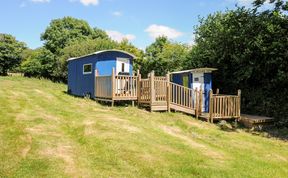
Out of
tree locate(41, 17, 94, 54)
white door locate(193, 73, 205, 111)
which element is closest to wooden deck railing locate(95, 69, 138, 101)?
white door locate(193, 73, 205, 111)

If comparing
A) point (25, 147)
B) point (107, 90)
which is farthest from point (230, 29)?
point (25, 147)

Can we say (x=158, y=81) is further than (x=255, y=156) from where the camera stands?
Yes

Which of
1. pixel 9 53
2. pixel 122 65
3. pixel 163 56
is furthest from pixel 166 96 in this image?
pixel 9 53

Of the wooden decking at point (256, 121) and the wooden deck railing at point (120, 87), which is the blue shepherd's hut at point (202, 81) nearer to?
the wooden decking at point (256, 121)

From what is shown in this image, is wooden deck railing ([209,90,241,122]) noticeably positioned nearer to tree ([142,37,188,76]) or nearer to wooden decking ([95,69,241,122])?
wooden decking ([95,69,241,122])

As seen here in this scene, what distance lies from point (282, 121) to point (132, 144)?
29.8 feet

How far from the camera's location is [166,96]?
15.0m

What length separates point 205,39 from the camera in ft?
66.5

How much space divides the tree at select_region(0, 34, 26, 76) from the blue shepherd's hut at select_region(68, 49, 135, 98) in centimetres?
2588

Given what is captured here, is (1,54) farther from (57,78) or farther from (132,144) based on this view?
(132,144)

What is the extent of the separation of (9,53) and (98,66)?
96.2ft

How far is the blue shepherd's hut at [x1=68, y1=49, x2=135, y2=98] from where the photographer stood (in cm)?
1769

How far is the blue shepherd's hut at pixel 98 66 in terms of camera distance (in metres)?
17.7

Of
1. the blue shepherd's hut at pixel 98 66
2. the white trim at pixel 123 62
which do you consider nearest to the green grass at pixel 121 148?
the blue shepherd's hut at pixel 98 66
